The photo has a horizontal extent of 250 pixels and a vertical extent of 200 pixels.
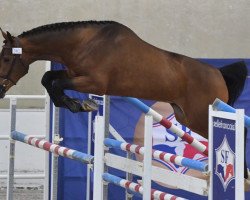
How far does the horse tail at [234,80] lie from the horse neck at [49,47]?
1.49 metres

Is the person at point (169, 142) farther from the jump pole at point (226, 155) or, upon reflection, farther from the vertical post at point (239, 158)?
the vertical post at point (239, 158)

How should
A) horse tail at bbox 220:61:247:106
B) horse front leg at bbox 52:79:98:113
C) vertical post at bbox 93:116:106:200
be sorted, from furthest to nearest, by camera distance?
horse tail at bbox 220:61:247:106 → horse front leg at bbox 52:79:98:113 → vertical post at bbox 93:116:106:200

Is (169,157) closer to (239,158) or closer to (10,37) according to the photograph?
(239,158)

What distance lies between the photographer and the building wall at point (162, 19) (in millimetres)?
10945

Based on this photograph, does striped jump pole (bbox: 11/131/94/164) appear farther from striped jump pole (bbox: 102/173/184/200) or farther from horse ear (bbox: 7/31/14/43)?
horse ear (bbox: 7/31/14/43)

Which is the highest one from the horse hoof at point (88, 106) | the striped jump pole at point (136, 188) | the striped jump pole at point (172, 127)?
the horse hoof at point (88, 106)

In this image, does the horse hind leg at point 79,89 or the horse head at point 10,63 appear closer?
the horse hind leg at point 79,89

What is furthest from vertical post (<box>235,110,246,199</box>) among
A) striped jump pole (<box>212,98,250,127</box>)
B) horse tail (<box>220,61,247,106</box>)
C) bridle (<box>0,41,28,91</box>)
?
Answer: horse tail (<box>220,61,247,106</box>)

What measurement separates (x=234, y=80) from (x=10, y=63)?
197 centimetres

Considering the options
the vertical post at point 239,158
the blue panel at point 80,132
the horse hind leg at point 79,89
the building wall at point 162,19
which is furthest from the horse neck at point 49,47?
the building wall at point 162,19

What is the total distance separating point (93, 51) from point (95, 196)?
44.1 inches

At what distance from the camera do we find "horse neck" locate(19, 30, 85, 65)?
5664 millimetres

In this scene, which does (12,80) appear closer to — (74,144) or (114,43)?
(114,43)

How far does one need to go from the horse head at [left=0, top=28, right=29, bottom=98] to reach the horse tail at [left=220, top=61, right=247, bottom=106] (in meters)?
1.80
